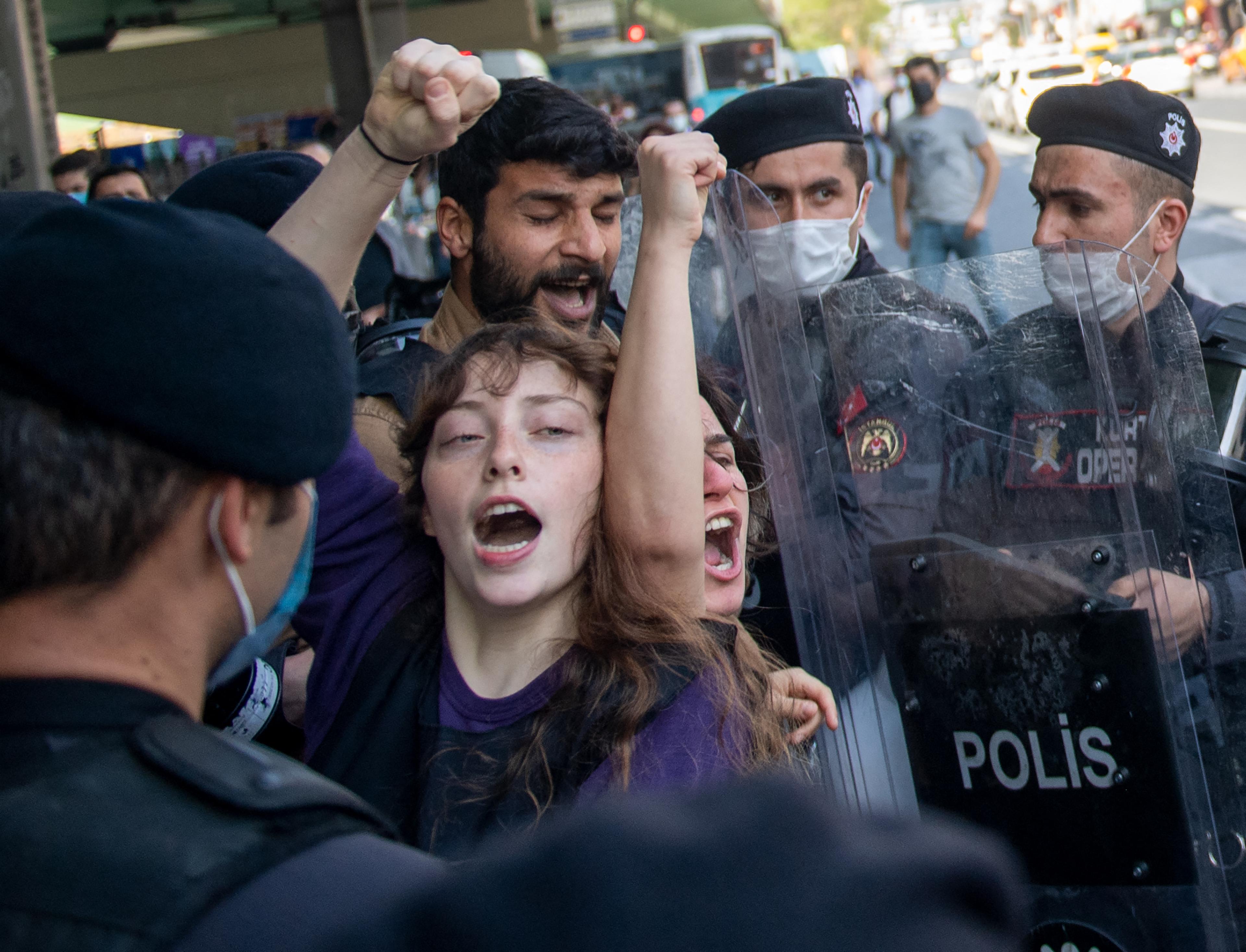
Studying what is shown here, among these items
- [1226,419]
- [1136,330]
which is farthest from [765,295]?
[1226,419]

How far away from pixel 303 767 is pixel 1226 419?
180 centimetres

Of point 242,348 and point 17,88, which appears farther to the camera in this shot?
point 17,88

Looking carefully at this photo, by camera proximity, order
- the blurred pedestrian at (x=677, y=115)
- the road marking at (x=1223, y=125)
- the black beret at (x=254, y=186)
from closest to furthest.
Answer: the black beret at (x=254, y=186), the blurred pedestrian at (x=677, y=115), the road marking at (x=1223, y=125)

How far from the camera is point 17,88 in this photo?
696cm

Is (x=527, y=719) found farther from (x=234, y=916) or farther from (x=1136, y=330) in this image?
(x=1136, y=330)

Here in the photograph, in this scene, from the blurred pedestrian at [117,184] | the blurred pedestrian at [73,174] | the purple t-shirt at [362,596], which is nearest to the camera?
the purple t-shirt at [362,596]

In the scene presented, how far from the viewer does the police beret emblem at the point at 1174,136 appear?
2869 mm

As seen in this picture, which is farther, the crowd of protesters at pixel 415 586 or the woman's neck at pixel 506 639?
the woman's neck at pixel 506 639

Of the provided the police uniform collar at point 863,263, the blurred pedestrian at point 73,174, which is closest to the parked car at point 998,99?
the blurred pedestrian at point 73,174

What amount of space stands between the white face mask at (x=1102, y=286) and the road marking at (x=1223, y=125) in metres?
23.0

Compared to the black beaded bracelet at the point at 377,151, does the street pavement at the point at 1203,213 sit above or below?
below

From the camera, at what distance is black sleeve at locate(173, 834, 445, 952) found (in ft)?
2.28

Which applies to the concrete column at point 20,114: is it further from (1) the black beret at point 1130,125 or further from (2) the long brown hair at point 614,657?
(2) the long brown hair at point 614,657

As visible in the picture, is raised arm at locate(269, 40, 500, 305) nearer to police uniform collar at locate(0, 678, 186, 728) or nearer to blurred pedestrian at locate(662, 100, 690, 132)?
police uniform collar at locate(0, 678, 186, 728)
